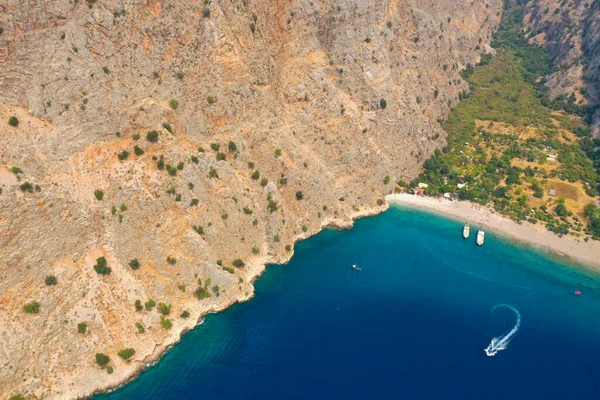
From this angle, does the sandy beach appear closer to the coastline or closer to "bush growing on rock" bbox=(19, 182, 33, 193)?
the coastline

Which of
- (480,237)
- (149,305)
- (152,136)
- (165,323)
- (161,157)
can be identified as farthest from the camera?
(480,237)

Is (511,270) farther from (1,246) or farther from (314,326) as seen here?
(1,246)

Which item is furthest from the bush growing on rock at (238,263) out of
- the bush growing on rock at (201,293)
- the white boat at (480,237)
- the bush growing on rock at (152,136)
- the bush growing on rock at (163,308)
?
the white boat at (480,237)

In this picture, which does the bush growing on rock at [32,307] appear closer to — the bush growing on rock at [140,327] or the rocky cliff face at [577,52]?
the bush growing on rock at [140,327]

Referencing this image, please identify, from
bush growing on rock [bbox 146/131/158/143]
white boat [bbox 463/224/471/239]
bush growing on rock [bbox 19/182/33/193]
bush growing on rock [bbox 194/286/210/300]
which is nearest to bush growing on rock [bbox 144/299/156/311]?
bush growing on rock [bbox 194/286/210/300]

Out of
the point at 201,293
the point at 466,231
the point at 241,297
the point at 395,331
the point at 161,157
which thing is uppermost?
the point at 161,157

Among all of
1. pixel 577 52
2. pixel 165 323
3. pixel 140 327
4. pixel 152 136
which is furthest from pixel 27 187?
pixel 577 52

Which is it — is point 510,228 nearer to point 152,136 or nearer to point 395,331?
point 395,331
